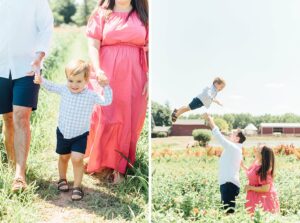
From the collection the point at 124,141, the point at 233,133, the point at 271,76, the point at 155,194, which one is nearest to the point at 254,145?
the point at 233,133

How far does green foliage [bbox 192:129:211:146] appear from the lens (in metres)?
3.37

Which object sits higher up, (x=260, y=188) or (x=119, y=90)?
(x=119, y=90)

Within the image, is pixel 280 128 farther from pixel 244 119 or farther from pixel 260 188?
pixel 260 188

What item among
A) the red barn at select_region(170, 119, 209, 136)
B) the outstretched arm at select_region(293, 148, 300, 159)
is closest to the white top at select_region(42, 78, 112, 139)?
the red barn at select_region(170, 119, 209, 136)

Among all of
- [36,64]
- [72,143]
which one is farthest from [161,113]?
[36,64]

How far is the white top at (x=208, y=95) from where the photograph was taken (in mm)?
3332

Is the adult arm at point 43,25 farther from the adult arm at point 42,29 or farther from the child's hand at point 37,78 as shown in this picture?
the child's hand at point 37,78

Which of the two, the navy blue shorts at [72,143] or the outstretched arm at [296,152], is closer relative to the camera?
the outstretched arm at [296,152]

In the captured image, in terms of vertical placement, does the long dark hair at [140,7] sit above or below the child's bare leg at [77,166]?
above

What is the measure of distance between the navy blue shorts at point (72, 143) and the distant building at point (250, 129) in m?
0.98

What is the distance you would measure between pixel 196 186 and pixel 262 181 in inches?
15.2

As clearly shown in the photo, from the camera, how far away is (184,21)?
3.33 metres

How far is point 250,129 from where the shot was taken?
3332 millimetres

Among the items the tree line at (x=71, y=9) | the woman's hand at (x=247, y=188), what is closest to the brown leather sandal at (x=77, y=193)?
the woman's hand at (x=247, y=188)
